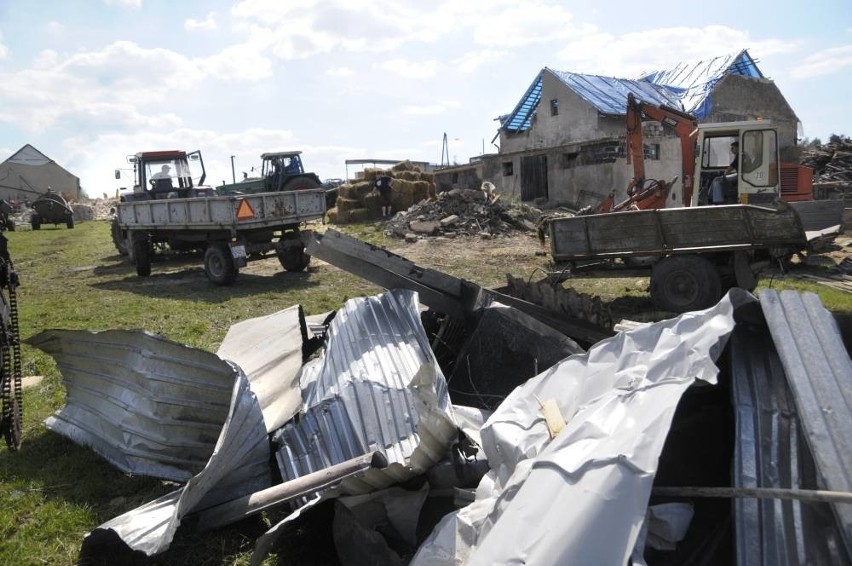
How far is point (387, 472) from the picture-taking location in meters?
2.49

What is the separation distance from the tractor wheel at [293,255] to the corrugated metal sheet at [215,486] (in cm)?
761

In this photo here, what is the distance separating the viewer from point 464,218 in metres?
16.8

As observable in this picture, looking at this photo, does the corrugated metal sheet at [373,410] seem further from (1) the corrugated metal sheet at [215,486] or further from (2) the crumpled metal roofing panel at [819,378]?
(2) the crumpled metal roofing panel at [819,378]

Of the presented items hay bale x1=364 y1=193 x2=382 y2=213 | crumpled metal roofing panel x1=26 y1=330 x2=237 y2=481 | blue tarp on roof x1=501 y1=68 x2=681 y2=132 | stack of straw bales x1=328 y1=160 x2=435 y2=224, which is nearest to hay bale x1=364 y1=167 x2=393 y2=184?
stack of straw bales x1=328 y1=160 x2=435 y2=224

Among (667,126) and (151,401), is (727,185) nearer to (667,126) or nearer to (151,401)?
(667,126)

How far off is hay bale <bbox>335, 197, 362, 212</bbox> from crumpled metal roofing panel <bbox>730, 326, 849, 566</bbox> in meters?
19.0

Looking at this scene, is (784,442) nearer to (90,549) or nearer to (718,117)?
(90,549)

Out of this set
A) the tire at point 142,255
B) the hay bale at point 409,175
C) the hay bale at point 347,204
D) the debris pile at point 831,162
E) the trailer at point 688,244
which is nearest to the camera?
the trailer at point 688,244

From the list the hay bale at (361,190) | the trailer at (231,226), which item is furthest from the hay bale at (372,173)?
the trailer at (231,226)

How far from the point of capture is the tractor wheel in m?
10.4

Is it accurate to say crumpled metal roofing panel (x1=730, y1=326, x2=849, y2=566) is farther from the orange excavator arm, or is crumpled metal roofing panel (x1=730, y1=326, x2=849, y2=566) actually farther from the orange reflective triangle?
the orange reflective triangle

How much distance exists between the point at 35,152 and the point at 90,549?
54822mm

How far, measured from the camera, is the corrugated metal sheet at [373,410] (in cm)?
255

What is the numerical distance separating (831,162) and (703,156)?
17.8m
